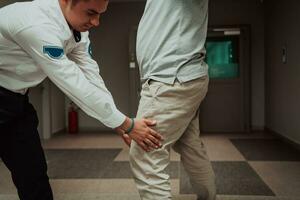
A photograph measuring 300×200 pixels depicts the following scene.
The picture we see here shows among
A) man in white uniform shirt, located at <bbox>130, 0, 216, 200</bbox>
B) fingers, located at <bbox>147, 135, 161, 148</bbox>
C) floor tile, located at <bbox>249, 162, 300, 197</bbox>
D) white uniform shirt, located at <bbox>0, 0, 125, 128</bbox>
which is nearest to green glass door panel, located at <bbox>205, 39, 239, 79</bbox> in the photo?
floor tile, located at <bbox>249, 162, 300, 197</bbox>

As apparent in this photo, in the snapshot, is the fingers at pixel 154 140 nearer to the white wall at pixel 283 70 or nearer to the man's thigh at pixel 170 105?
the man's thigh at pixel 170 105

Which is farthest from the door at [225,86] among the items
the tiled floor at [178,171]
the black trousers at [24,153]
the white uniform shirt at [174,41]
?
the black trousers at [24,153]

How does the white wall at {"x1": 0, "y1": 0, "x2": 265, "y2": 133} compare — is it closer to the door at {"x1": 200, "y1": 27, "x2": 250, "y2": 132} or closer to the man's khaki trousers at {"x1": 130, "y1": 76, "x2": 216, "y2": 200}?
the door at {"x1": 200, "y1": 27, "x2": 250, "y2": 132}

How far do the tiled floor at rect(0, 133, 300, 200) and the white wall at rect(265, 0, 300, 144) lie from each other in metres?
0.33

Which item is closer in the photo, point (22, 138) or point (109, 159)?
point (22, 138)

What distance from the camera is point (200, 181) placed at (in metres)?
1.67

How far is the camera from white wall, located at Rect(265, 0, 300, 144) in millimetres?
3834

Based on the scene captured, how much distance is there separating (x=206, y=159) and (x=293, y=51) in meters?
2.79

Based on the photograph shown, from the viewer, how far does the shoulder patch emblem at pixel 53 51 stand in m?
1.01

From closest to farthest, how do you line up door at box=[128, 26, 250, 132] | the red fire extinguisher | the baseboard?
the baseboard, door at box=[128, 26, 250, 132], the red fire extinguisher

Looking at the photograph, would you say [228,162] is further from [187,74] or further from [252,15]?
[252,15]

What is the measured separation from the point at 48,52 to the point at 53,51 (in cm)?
1

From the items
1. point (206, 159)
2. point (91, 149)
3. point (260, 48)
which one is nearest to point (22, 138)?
point (206, 159)

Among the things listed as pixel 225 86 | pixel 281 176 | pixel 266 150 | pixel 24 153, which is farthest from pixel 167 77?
pixel 225 86
